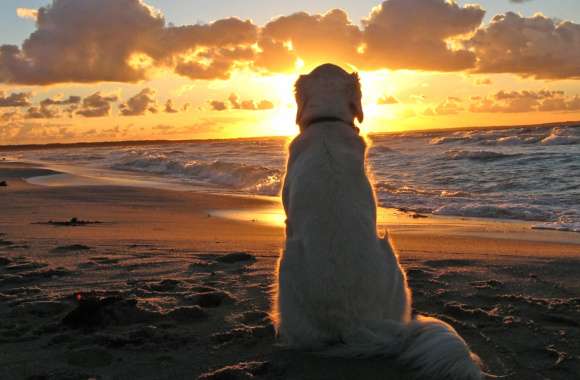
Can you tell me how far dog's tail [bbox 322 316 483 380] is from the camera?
9.07 feet

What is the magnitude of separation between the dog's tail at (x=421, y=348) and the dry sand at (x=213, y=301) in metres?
0.09

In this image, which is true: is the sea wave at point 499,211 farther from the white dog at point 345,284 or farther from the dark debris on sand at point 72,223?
the white dog at point 345,284

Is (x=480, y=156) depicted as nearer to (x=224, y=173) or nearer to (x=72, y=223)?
(x=224, y=173)

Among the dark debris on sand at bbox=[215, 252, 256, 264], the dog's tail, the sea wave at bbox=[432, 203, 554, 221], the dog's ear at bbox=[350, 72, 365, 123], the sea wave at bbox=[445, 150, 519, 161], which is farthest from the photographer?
the sea wave at bbox=[445, 150, 519, 161]

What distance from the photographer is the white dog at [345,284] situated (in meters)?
2.91

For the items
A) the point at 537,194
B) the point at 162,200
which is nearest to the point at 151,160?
the point at 162,200

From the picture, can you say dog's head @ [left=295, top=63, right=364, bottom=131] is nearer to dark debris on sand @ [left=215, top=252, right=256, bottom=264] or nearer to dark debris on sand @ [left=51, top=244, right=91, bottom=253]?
dark debris on sand @ [left=215, top=252, right=256, bottom=264]

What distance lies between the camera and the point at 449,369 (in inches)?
109

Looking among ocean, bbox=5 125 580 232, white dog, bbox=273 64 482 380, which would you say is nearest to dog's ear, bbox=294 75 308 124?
white dog, bbox=273 64 482 380

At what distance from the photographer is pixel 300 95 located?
450 centimetres

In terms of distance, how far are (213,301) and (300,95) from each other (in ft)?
5.88

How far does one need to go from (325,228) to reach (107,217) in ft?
25.7

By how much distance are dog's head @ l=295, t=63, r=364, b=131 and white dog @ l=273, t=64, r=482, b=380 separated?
1.96ft

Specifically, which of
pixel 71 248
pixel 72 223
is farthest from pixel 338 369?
pixel 72 223
